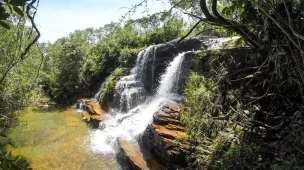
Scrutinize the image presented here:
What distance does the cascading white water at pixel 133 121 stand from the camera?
25.8 feet

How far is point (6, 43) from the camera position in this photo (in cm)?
844

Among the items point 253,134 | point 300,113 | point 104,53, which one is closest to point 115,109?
point 104,53

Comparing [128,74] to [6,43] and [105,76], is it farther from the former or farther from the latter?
[6,43]

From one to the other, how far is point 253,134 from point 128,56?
11191 millimetres

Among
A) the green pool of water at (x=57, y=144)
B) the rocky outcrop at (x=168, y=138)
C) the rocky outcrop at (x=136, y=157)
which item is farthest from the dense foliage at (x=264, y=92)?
the green pool of water at (x=57, y=144)

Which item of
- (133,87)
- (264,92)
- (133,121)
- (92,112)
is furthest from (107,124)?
(264,92)

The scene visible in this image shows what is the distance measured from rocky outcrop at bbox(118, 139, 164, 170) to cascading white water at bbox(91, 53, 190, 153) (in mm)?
492

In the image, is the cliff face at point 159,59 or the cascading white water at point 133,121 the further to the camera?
the cliff face at point 159,59

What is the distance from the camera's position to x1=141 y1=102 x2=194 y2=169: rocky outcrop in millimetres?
5277

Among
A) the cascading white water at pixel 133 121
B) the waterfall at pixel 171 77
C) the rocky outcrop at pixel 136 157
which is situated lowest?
the rocky outcrop at pixel 136 157

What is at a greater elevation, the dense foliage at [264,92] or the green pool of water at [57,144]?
the dense foliage at [264,92]

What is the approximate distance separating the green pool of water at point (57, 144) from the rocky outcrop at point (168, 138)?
1314 mm

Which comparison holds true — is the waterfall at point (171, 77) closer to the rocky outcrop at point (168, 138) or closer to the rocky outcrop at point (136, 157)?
the rocky outcrop at point (168, 138)

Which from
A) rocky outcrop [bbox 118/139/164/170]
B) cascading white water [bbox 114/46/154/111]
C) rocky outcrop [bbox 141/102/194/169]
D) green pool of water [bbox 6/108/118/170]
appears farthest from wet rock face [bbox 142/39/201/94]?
rocky outcrop [bbox 118/139/164/170]
